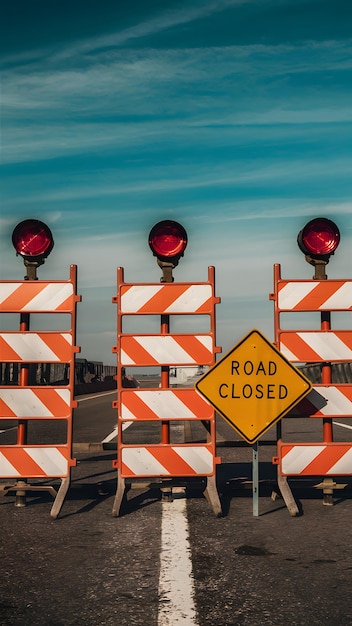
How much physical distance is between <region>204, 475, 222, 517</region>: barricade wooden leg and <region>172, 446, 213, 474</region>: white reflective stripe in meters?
0.11

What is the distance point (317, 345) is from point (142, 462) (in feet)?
7.22

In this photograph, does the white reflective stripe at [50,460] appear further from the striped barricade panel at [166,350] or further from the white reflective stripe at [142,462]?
the striped barricade panel at [166,350]

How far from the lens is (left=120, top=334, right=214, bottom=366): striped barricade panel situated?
7.27 meters

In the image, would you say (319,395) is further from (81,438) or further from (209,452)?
(81,438)

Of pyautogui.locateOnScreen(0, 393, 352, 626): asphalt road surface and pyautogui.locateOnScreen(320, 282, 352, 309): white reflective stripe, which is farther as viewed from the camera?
pyautogui.locateOnScreen(320, 282, 352, 309): white reflective stripe

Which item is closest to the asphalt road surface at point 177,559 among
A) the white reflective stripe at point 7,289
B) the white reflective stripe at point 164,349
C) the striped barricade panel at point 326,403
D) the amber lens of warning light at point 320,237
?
the striped barricade panel at point 326,403

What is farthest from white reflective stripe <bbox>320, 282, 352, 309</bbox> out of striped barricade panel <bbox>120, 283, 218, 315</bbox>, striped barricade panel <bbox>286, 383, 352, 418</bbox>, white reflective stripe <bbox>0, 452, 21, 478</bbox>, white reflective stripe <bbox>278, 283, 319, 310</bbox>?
white reflective stripe <bbox>0, 452, 21, 478</bbox>

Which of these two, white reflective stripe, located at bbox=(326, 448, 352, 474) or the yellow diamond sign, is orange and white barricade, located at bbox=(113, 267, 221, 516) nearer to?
the yellow diamond sign

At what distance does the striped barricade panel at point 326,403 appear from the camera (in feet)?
24.2

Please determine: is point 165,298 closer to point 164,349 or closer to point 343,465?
point 164,349

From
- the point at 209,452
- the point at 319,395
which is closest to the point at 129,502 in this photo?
the point at 209,452

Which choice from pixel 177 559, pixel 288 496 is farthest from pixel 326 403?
pixel 177 559

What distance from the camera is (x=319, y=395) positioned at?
7430mm

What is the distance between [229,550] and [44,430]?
1262 centimetres
